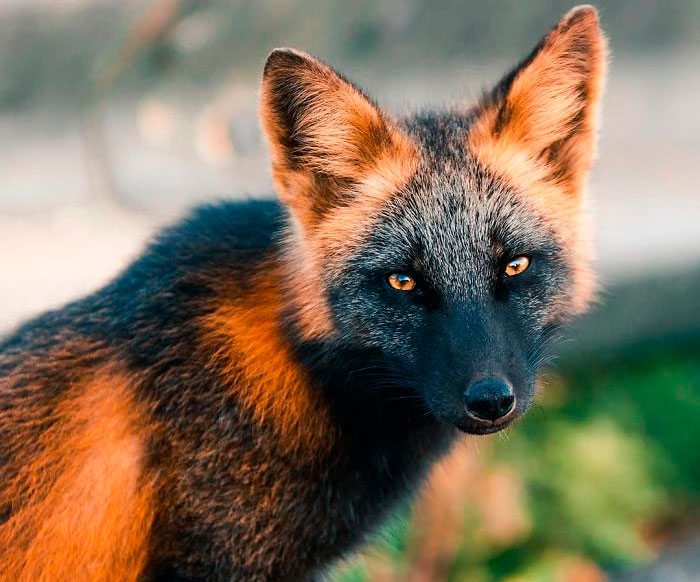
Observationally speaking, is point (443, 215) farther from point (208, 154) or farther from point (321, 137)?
point (208, 154)

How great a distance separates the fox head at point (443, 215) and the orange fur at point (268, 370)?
0.14 m

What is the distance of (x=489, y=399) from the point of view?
313cm

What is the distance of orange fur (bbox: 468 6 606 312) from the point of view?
359cm

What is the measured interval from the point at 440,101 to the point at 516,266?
3630mm

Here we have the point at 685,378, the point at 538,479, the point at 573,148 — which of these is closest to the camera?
the point at 573,148

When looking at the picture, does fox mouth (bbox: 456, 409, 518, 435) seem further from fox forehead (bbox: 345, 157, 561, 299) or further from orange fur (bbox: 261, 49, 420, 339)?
orange fur (bbox: 261, 49, 420, 339)

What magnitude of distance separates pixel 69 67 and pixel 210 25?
114 cm

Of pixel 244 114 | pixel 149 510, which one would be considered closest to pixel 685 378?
pixel 244 114

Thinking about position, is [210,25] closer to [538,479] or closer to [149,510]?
[538,479]

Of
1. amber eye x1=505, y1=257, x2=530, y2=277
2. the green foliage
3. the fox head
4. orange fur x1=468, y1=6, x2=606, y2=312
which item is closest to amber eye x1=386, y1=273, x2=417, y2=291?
the fox head

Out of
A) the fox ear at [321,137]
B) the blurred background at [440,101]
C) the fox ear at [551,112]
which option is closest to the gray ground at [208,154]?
the blurred background at [440,101]

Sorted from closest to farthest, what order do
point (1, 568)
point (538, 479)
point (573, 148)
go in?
point (1, 568) < point (573, 148) < point (538, 479)

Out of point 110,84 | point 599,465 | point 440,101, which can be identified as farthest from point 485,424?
point 110,84

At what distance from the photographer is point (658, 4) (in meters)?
7.58
